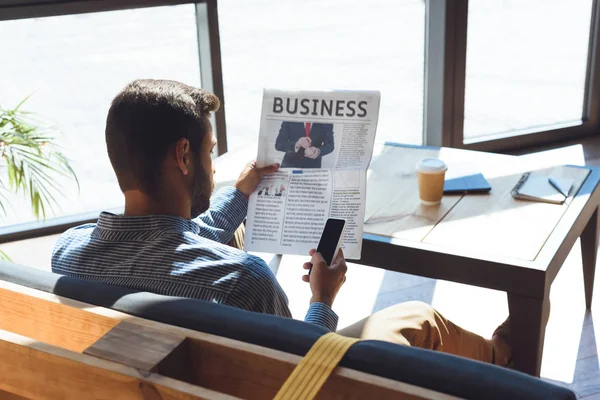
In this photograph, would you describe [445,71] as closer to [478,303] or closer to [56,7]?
[478,303]

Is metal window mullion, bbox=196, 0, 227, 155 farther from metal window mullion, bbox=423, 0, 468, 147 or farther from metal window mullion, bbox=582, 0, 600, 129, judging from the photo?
metal window mullion, bbox=582, 0, 600, 129

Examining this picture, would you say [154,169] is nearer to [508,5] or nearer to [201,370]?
[201,370]

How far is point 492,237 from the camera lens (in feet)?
6.42

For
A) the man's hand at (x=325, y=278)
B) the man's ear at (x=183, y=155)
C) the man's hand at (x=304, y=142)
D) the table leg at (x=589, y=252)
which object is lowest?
the table leg at (x=589, y=252)

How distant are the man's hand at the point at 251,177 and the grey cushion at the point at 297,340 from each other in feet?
2.15

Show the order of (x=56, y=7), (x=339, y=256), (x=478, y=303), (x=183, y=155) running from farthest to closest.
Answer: (x=56, y=7) < (x=478, y=303) < (x=339, y=256) < (x=183, y=155)

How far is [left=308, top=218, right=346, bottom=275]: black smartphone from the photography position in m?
1.59

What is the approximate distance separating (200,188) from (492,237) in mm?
805

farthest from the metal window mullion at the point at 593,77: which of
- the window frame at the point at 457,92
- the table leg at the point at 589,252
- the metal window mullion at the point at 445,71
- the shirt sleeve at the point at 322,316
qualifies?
the shirt sleeve at the point at 322,316

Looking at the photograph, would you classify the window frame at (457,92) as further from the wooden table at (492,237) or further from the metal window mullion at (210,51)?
the wooden table at (492,237)

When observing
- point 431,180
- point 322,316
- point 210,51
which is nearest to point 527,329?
point 431,180

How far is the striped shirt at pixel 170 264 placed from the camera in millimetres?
1318

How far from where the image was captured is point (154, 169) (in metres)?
1.46

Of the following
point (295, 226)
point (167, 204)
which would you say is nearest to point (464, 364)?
point (167, 204)
